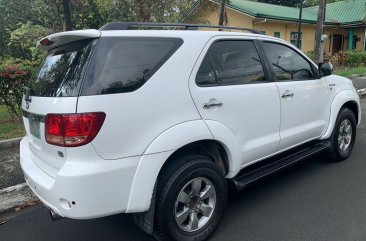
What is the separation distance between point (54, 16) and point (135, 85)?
634 inches

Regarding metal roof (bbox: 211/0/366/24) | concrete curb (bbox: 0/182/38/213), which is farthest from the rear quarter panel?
metal roof (bbox: 211/0/366/24)

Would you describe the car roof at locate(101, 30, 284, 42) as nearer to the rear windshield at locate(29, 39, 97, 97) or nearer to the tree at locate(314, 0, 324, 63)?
the rear windshield at locate(29, 39, 97, 97)

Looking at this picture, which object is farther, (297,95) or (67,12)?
(67,12)

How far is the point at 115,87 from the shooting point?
2.58 meters

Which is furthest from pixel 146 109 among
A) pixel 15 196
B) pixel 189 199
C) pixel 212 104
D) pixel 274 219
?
pixel 15 196

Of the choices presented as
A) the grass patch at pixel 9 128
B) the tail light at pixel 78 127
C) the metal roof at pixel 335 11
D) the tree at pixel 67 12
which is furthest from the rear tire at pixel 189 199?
the metal roof at pixel 335 11

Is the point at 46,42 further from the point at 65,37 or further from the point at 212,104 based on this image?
the point at 212,104

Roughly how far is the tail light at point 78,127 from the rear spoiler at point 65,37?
0.63 m

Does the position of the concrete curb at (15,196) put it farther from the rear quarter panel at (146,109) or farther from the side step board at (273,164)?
the side step board at (273,164)

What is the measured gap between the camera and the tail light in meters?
2.47

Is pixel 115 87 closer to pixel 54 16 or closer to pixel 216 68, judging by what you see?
pixel 216 68

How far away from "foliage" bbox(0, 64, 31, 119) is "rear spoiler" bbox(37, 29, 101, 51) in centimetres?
348

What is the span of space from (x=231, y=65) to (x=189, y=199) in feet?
4.40

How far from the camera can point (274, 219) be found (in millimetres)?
3492
